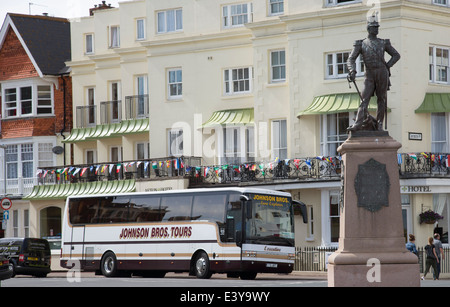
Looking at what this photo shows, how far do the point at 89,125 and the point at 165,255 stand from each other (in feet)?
59.0

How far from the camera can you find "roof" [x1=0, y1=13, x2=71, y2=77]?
56.9 meters

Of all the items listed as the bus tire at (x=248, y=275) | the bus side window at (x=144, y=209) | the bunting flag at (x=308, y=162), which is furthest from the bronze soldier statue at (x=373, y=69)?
the bunting flag at (x=308, y=162)

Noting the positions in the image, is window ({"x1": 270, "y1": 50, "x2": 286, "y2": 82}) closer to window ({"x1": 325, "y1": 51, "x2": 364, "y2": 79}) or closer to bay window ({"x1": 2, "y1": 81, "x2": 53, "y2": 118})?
window ({"x1": 325, "y1": 51, "x2": 364, "y2": 79})

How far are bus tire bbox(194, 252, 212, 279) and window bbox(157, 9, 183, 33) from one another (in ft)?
53.0

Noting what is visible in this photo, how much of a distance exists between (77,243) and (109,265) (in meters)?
1.94

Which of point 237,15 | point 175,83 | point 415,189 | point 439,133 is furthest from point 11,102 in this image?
point 415,189

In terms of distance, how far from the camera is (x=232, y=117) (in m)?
48.0

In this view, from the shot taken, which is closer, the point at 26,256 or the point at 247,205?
the point at 247,205

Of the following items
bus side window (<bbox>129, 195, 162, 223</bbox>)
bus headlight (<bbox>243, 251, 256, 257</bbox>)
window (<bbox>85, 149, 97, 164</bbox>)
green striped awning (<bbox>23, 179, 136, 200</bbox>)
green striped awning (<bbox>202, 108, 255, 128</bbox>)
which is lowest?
bus headlight (<bbox>243, 251, 256, 257</bbox>)

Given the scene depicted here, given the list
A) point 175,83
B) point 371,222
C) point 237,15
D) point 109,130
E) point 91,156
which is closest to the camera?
point 371,222

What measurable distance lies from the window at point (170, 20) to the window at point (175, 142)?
4.75 metres

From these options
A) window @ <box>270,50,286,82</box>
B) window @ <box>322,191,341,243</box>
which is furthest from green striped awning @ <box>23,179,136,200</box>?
window @ <box>322,191,341,243</box>

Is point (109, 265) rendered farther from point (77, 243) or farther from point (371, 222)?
point (371, 222)

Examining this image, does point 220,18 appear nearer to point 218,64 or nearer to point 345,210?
point 218,64
